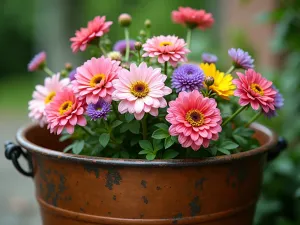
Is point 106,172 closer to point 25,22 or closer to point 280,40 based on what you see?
point 280,40

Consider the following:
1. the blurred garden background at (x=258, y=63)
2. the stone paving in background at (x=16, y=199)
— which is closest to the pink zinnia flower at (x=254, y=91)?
the blurred garden background at (x=258, y=63)

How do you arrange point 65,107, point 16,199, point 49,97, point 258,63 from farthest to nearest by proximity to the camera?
point 258,63 → point 16,199 → point 49,97 → point 65,107

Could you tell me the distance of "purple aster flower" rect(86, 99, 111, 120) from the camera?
4.07ft

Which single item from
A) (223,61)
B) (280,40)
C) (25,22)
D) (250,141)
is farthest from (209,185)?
(25,22)

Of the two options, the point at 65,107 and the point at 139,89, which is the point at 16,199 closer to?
the point at 65,107

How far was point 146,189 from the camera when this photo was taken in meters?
1.23

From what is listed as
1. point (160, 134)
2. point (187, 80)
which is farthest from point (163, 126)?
point (187, 80)

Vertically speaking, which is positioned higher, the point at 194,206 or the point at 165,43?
the point at 165,43

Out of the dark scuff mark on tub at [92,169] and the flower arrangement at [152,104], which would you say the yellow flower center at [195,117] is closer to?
the flower arrangement at [152,104]

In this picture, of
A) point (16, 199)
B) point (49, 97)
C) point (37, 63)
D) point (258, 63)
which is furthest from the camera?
point (258, 63)

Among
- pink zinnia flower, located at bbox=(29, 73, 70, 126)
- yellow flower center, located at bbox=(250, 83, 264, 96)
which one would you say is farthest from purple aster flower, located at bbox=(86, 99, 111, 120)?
yellow flower center, located at bbox=(250, 83, 264, 96)

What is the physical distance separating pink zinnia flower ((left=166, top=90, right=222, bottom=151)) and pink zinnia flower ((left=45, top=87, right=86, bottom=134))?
219 millimetres

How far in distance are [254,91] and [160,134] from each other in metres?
0.24

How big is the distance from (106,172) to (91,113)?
0.14 m
